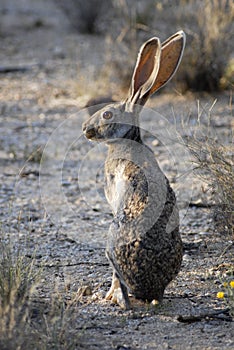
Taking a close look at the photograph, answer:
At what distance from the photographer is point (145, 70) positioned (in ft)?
16.4

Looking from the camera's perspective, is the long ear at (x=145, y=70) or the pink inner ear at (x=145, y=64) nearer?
the long ear at (x=145, y=70)

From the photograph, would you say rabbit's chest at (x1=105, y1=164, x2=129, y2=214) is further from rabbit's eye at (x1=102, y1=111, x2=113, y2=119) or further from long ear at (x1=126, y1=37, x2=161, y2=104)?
long ear at (x1=126, y1=37, x2=161, y2=104)

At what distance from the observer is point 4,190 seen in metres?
7.14

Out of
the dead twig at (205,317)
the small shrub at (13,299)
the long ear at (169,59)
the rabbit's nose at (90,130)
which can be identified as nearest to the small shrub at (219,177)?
the long ear at (169,59)

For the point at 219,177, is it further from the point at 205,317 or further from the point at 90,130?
the point at 205,317

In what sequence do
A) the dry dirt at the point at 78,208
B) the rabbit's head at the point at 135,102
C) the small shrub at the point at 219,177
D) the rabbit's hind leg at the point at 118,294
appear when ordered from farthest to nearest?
the small shrub at the point at 219,177, the rabbit's head at the point at 135,102, the rabbit's hind leg at the point at 118,294, the dry dirt at the point at 78,208

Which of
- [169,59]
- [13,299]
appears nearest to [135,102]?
[169,59]

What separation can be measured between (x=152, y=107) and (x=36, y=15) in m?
7.31

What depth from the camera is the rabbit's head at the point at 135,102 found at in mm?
4738

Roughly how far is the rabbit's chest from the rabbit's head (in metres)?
0.23

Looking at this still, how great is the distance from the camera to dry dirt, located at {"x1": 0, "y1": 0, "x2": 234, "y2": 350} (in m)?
4.23

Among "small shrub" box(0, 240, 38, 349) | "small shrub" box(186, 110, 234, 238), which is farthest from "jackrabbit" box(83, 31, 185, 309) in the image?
"small shrub" box(186, 110, 234, 238)

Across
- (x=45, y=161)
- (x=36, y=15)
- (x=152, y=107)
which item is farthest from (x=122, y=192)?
(x=36, y=15)

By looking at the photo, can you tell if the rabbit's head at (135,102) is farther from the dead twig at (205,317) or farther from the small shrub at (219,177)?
the dead twig at (205,317)
